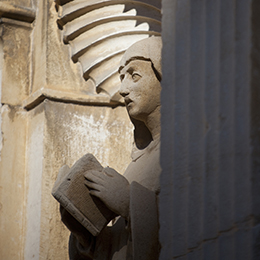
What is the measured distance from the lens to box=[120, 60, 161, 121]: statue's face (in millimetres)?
1833

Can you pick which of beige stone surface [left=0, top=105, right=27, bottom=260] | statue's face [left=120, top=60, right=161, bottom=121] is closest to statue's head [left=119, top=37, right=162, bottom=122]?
statue's face [left=120, top=60, right=161, bottom=121]

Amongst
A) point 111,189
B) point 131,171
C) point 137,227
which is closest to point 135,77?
point 131,171

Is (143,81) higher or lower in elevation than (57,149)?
higher

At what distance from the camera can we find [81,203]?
5.45 feet

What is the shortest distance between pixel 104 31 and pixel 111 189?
4.71 ft

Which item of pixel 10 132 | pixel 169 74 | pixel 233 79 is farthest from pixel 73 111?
pixel 233 79

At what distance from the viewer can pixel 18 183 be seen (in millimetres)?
2650

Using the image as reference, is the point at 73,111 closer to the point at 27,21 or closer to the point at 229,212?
the point at 27,21

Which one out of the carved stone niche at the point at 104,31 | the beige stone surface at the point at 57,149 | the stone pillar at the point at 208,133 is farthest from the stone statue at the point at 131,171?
the carved stone niche at the point at 104,31

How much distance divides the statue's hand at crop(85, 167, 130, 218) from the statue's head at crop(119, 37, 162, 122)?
0.33 meters

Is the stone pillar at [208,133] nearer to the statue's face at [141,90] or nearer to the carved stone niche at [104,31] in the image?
the statue's face at [141,90]

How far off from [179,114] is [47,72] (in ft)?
5.36

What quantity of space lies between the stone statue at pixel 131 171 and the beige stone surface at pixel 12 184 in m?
Result: 0.83

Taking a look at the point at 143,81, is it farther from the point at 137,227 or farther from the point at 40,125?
the point at 40,125
